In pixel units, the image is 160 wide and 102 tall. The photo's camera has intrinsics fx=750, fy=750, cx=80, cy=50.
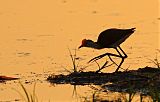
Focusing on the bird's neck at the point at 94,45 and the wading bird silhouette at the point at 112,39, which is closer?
the wading bird silhouette at the point at 112,39

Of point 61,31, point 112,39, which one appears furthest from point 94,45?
point 61,31

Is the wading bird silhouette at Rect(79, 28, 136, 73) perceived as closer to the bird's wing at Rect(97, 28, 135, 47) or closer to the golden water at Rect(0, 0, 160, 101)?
the bird's wing at Rect(97, 28, 135, 47)

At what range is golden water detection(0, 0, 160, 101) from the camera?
11.9 m

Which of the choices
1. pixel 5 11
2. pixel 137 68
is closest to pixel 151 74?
pixel 137 68

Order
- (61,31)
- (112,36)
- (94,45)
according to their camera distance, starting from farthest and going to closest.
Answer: (61,31) < (94,45) < (112,36)

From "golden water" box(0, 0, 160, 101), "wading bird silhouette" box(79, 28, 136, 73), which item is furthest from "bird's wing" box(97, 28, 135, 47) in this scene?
"golden water" box(0, 0, 160, 101)

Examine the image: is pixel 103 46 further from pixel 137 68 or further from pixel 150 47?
pixel 150 47

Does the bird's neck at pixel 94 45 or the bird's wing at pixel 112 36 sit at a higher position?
the bird's wing at pixel 112 36

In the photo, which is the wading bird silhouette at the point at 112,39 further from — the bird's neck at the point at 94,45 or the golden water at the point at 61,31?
the golden water at the point at 61,31

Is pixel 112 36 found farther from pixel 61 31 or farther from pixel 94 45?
pixel 61 31

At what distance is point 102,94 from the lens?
949 centimetres

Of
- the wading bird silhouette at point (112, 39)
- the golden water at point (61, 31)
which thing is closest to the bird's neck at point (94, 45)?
the wading bird silhouette at point (112, 39)

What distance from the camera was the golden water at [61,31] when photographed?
1185cm

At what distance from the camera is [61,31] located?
1490cm
